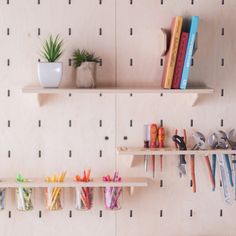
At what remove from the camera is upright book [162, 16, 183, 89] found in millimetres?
1865

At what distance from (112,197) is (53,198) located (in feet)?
0.66

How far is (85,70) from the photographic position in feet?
6.34

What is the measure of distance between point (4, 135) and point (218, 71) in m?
0.78

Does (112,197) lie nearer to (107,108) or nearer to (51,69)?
(107,108)

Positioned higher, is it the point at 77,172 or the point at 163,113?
the point at 163,113

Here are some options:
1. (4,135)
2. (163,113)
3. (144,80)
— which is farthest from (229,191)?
(4,135)

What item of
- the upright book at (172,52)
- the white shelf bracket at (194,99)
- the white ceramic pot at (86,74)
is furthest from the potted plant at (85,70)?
the white shelf bracket at (194,99)

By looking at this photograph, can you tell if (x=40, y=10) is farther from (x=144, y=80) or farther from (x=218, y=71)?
(x=218, y=71)

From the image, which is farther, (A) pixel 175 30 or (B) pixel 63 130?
(B) pixel 63 130

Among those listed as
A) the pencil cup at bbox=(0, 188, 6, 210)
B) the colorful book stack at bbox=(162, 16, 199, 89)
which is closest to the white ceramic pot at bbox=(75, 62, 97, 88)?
the colorful book stack at bbox=(162, 16, 199, 89)

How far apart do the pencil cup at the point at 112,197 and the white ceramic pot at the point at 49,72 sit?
0.41 metres

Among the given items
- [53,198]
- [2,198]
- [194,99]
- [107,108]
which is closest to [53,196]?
[53,198]

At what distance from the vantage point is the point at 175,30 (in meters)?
1.87

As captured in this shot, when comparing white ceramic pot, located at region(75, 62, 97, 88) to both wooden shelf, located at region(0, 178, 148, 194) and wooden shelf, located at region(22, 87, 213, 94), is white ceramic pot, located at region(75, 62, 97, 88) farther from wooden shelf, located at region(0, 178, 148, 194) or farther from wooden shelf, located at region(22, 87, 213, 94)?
wooden shelf, located at region(0, 178, 148, 194)
